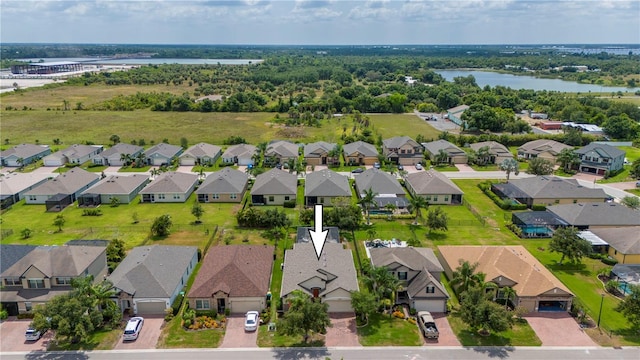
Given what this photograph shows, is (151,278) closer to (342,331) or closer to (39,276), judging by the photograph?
(39,276)

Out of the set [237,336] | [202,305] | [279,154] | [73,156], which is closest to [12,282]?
[202,305]

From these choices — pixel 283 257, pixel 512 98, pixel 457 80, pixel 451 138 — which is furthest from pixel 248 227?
pixel 457 80

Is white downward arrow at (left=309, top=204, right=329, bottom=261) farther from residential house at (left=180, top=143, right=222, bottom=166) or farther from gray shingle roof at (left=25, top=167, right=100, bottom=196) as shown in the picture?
residential house at (left=180, top=143, right=222, bottom=166)

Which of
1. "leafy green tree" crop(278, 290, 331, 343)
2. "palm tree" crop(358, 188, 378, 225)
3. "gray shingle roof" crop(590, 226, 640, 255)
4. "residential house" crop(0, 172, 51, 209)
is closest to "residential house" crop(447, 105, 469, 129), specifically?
"palm tree" crop(358, 188, 378, 225)

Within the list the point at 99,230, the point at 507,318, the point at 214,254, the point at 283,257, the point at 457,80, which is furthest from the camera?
the point at 457,80

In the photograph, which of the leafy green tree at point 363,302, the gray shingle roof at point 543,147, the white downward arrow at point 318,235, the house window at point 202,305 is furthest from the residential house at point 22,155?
the gray shingle roof at point 543,147

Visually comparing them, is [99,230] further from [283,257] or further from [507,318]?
[507,318]
